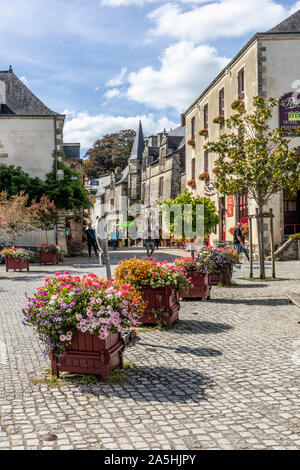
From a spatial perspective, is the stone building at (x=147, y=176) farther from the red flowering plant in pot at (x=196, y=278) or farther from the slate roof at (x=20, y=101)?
the red flowering plant in pot at (x=196, y=278)

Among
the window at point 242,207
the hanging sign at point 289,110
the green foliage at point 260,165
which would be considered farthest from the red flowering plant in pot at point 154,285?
the window at point 242,207

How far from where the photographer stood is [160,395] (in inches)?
174

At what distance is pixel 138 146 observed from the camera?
56688 mm

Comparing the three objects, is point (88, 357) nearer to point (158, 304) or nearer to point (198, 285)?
point (158, 304)

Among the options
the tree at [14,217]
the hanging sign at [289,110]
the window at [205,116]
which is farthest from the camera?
the window at [205,116]

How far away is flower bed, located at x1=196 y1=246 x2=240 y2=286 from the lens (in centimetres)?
1043

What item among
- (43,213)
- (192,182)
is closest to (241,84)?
(192,182)

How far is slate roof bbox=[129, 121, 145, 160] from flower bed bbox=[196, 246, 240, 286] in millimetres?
44173

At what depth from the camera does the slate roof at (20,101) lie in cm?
2480

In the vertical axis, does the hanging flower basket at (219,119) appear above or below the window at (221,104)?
below

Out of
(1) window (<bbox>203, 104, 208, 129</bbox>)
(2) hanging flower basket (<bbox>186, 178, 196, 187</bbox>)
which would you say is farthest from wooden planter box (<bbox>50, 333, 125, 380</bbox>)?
(2) hanging flower basket (<bbox>186, 178, 196, 187</bbox>)

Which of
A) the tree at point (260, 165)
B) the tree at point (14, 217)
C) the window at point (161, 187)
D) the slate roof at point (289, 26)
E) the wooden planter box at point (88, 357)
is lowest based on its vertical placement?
the wooden planter box at point (88, 357)

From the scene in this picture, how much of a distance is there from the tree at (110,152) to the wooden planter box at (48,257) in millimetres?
42431

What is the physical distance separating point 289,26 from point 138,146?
36.9 metres
